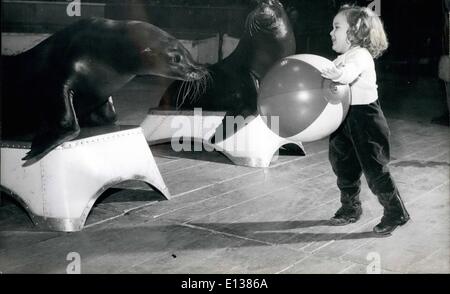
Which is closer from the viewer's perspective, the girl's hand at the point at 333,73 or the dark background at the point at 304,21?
the girl's hand at the point at 333,73

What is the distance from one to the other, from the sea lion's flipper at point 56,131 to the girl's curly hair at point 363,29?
1.79 meters

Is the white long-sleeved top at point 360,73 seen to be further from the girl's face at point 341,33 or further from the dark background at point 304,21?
the dark background at point 304,21

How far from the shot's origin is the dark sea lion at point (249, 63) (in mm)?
5383

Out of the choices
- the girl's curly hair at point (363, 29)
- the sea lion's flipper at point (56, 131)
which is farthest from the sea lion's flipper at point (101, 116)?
the girl's curly hair at point (363, 29)

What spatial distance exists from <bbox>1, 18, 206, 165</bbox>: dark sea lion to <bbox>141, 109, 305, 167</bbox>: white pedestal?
1.34 meters

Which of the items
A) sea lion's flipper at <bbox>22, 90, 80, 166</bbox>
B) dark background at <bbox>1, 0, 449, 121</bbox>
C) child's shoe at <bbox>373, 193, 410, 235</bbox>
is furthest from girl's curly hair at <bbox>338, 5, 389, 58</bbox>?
dark background at <bbox>1, 0, 449, 121</bbox>

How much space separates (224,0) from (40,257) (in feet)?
Answer: 36.8

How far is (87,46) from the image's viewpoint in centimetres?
399

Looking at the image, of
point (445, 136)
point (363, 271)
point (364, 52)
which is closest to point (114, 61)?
point (364, 52)

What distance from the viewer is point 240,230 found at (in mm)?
3807

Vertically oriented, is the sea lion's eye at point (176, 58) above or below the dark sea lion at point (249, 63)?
above

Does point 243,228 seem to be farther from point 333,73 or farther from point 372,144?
point 333,73

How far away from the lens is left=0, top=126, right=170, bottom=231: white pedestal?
3766mm

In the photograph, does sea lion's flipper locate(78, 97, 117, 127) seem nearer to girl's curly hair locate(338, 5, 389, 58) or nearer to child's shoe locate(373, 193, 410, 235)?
girl's curly hair locate(338, 5, 389, 58)
